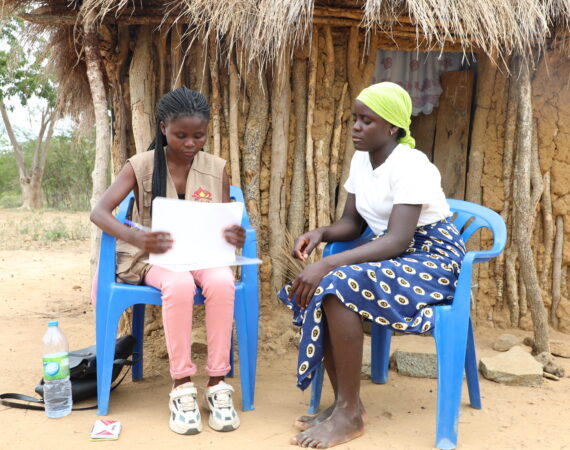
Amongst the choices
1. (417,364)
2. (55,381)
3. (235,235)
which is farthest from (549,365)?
(55,381)

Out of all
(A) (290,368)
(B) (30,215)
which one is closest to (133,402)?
(A) (290,368)

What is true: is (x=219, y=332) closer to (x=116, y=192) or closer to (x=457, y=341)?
(x=116, y=192)

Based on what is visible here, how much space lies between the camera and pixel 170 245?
8.07 ft

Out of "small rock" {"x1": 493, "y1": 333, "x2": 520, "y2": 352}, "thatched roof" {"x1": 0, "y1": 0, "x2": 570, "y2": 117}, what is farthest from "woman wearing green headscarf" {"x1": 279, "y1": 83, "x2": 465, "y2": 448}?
"small rock" {"x1": 493, "y1": 333, "x2": 520, "y2": 352}

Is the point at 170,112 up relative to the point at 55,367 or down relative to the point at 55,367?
up

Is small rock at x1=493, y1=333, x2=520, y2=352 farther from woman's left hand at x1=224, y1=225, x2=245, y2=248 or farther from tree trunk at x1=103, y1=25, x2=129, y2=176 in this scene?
tree trunk at x1=103, y1=25, x2=129, y2=176

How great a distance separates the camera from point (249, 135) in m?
3.82

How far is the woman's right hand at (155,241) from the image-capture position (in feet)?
7.97

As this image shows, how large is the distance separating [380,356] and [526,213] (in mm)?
1513

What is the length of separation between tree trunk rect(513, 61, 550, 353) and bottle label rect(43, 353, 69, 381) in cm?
282

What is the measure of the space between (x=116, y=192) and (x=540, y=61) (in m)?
3.14

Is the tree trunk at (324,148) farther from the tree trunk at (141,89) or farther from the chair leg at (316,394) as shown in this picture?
the chair leg at (316,394)

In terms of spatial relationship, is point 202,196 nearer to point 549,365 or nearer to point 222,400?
point 222,400

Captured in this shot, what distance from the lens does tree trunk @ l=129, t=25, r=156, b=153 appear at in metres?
3.78
